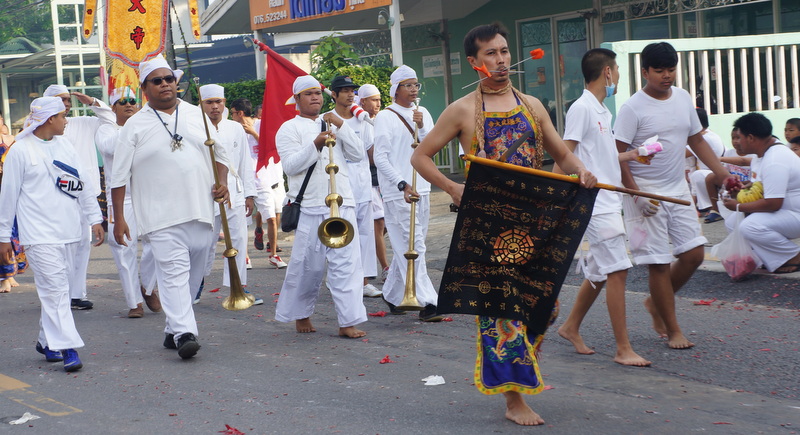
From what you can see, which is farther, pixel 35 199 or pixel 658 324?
pixel 35 199

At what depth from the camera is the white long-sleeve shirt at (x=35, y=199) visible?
23.4 feet

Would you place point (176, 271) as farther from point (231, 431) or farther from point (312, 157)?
point (231, 431)

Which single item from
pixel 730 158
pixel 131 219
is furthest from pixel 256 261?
pixel 730 158

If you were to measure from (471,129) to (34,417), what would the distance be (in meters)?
2.99

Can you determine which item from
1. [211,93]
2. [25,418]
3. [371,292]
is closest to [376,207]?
[371,292]

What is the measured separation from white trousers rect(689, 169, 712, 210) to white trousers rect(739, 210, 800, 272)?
131 inches

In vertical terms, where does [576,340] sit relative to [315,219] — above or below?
below

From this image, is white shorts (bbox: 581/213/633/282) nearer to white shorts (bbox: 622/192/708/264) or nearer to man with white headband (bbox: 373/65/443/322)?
white shorts (bbox: 622/192/708/264)

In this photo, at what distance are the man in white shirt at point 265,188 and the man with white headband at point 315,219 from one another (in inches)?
164

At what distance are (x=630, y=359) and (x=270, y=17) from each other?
14232mm

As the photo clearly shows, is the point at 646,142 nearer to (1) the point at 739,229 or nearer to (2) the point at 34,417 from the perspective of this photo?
(1) the point at 739,229

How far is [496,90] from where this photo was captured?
5.25m

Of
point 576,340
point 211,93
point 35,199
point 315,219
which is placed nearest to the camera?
point 576,340

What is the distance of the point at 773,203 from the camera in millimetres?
8867
